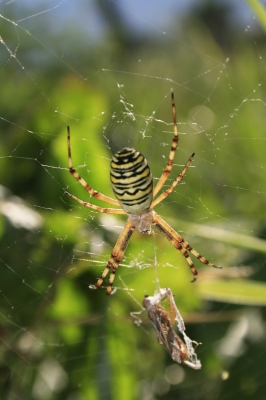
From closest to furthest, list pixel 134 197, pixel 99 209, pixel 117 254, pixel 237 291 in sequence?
pixel 237 291, pixel 134 197, pixel 99 209, pixel 117 254

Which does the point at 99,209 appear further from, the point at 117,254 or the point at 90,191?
the point at 117,254

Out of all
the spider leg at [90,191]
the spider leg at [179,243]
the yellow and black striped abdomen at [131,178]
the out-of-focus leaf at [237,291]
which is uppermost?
the yellow and black striped abdomen at [131,178]

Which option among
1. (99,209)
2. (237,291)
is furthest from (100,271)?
(237,291)

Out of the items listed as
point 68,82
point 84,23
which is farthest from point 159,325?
point 84,23

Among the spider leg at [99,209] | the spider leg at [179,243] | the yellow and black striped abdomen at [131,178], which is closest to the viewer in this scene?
the yellow and black striped abdomen at [131,178]

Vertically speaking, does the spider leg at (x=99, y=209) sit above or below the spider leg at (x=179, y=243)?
above

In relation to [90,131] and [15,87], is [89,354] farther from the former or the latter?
[15,87]

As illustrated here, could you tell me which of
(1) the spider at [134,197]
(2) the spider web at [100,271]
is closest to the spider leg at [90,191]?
(1) the spider at [134,197]

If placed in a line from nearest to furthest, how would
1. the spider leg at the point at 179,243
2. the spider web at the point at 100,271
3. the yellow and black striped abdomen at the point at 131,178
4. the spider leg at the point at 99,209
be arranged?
the yellow and black striped abdomen at the point at 131,178
the spider web at the point at 100,271
the spider leg at the point at 99,209
the spider leg at the point at 179,243

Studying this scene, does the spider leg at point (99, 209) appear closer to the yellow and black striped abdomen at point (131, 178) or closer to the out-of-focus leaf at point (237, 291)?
the yellow and black striped abdomen at point (131, 178)
